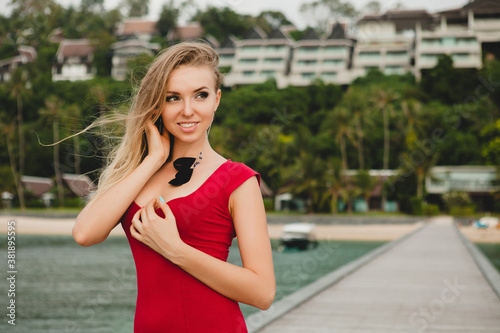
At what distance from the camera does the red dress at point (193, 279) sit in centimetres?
140

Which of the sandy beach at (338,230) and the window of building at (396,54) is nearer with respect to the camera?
the sandy beach at (338,230)

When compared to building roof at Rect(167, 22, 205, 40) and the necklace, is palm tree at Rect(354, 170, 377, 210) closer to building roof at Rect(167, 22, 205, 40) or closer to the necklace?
building roof at Rect(167, 22, 205, 40)

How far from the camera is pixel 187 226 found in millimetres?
1415

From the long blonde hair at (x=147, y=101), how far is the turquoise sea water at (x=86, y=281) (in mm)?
10694

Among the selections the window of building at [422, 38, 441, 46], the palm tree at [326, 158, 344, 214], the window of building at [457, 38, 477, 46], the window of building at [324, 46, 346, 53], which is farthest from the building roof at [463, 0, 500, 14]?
the palm tree at [326, 158, 344, 214]

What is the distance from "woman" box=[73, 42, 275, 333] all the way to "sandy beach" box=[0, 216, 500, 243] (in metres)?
36.7

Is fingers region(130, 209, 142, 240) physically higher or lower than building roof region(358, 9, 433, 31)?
higher

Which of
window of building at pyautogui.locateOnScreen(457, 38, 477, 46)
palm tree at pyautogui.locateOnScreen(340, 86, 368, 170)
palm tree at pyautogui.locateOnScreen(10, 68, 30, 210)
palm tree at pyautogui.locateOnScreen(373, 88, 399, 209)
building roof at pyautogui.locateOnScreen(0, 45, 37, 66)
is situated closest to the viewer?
palm tree at pyautogui.locateOnScreen(340, 86, 368, 170)

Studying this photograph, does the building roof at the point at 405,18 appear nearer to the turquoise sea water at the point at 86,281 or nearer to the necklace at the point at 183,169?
the turquoise sea water at the point at 86,281

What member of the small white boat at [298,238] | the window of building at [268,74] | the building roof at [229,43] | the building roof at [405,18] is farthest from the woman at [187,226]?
the building roof at [405,18]

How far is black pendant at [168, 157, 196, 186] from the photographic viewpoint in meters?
1.46

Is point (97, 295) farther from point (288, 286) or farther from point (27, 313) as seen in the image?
point (288, 286)

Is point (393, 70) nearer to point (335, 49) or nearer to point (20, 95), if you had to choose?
point (335, 49)

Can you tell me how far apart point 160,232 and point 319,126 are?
5905cm
